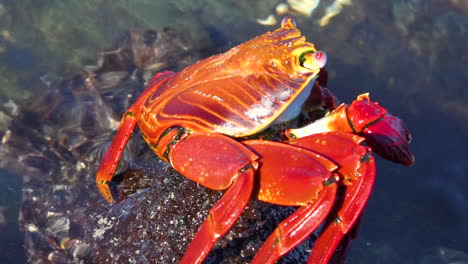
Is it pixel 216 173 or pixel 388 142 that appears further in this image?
pixel 388 142

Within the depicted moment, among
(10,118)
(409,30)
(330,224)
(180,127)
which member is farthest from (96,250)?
(409,30)

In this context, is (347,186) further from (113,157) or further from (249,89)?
(113,157)

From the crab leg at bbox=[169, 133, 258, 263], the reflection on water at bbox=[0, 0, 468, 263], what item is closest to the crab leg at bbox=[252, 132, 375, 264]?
the crab leg at bbox=[169, 133, 258, 263]

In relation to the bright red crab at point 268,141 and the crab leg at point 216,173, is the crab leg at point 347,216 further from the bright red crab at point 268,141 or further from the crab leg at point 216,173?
the crab leg at point 216,173

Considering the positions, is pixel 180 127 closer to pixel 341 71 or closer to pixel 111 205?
pixel 111 205

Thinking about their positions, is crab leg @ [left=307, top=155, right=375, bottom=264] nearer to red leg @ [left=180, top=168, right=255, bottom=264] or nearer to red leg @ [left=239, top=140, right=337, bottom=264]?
red leg @ [left=239, top=140, right=337, bottom=264]

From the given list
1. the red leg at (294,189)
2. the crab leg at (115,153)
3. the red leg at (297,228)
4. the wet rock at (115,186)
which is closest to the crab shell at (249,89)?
the red leg at (294,189)

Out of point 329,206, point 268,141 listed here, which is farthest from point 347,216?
point 268,141

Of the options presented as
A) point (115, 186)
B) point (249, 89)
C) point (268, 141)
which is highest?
point (249, 89)
